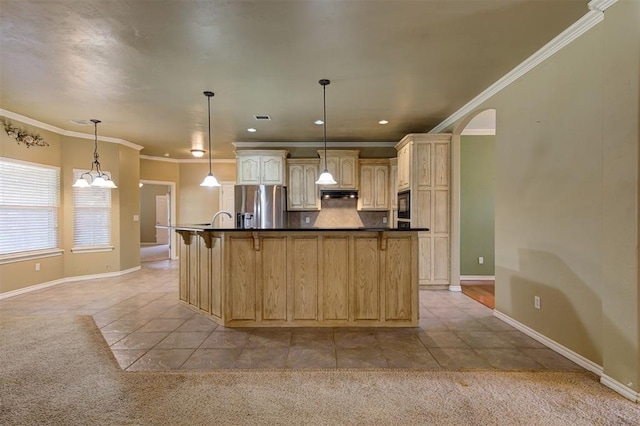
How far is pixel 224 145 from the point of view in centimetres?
688

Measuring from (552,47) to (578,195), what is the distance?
1331 millimetres

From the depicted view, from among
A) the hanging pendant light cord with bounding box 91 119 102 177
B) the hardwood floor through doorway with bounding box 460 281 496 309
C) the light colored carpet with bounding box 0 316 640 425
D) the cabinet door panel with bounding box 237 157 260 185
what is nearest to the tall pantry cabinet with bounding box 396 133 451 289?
the hardwood floor through doorway with bounding box 460 281 496 309

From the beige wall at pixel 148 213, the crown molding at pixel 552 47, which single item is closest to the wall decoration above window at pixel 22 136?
the crown molding at pixel 552 47

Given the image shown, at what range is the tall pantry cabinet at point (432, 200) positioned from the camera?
199 inches

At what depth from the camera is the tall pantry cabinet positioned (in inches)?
199

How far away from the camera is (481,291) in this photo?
499 cm

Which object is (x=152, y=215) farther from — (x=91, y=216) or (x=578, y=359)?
(x=578, y=359)

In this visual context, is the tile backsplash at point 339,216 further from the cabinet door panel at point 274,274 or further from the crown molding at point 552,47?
the cabinet door panel at point 274,274

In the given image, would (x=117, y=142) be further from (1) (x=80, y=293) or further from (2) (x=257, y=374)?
(2) (x=257, y=374)

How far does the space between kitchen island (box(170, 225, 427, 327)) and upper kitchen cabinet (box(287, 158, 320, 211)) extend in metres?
2.87

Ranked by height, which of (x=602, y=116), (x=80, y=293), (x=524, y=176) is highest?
(x=602, y=116)

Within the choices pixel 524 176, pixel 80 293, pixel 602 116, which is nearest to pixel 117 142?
pixel 80 293

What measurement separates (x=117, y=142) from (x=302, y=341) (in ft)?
18.5

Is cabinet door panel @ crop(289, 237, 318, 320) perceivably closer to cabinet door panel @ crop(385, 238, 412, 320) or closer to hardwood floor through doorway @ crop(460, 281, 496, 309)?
cabinet door panel @ crop(385, 238, 412, 320)
